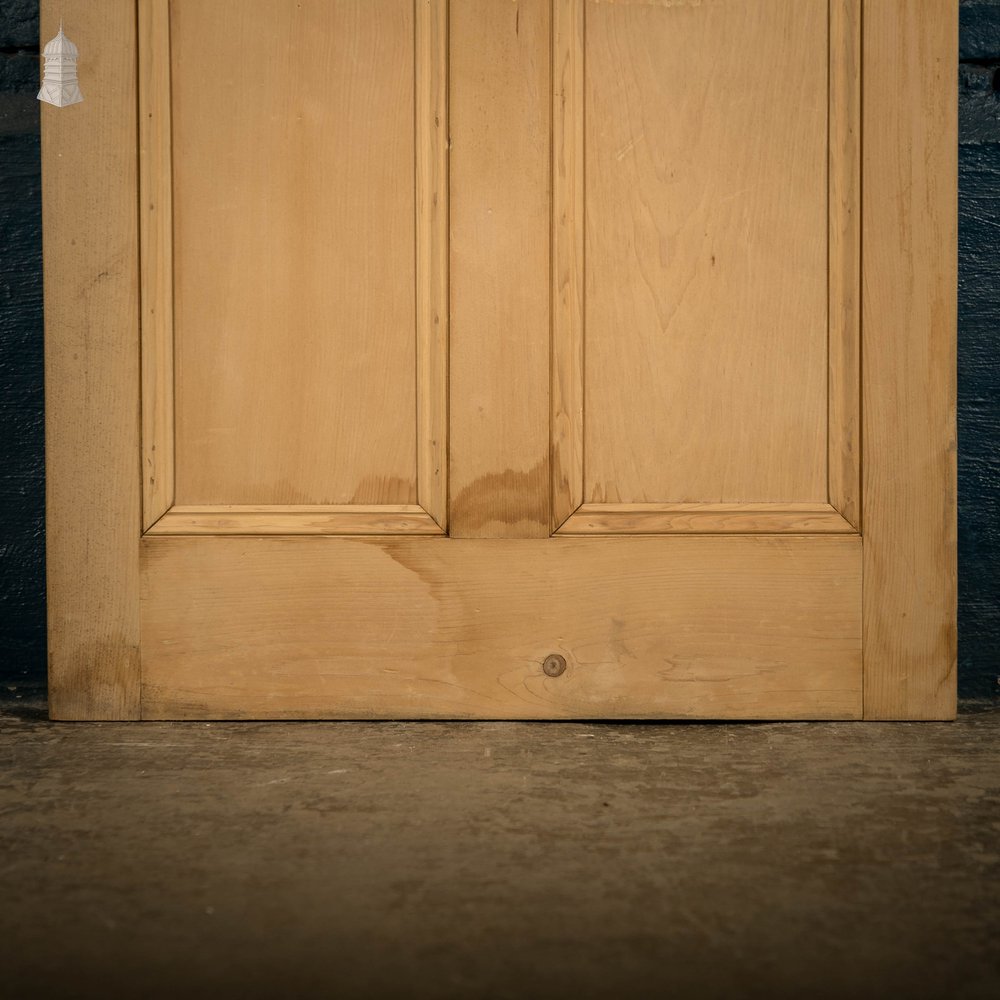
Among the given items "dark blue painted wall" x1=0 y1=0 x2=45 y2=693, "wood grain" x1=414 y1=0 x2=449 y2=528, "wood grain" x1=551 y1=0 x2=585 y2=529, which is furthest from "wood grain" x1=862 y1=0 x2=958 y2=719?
"dark blue painted wall" x1=0 y1=0 x2=45 y2=693

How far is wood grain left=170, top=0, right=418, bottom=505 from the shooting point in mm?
1248

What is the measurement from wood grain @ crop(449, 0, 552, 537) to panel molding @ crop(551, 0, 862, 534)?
0.06 ft

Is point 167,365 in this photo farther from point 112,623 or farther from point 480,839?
point 480,839

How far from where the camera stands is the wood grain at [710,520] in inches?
49.6

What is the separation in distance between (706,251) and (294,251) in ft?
1.86

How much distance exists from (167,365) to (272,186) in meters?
0.29

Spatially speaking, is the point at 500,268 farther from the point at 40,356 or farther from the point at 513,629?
the point at 40,356

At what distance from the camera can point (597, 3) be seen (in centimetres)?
124

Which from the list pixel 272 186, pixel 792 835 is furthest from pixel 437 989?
pixel 272 186

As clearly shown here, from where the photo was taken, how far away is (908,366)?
126 centimetres

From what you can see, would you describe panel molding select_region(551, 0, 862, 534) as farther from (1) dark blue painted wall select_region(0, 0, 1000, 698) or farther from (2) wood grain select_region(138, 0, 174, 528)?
(2) wood grain select_region(138, 0, 174, 528)

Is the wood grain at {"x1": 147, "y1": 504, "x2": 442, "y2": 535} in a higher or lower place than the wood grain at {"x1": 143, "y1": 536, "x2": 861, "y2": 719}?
higher

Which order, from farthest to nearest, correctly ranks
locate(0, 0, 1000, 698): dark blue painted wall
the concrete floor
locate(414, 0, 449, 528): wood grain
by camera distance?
1. locate(0, 0, 1000, 698): dark blue painted wall
2. locate(414, 0, 449, 528): wood grain
3. the concrete floor

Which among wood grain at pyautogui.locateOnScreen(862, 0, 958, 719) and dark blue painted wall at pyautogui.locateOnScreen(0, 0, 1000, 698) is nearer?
wood grain at pyautogui.locateOnScreen(862, 0, 958, 719)
